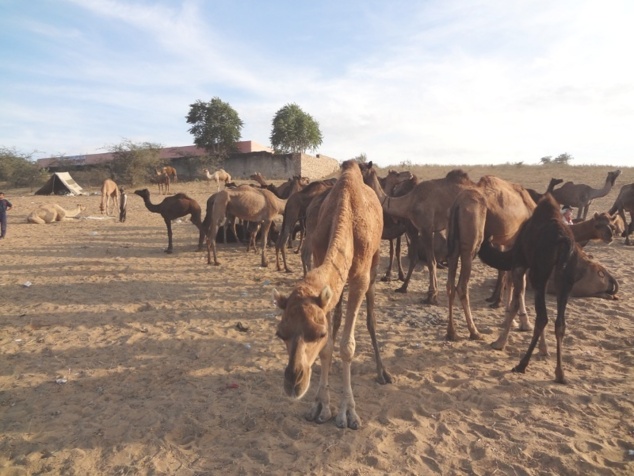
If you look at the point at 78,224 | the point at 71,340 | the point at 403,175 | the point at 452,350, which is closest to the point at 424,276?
the point at 403,175

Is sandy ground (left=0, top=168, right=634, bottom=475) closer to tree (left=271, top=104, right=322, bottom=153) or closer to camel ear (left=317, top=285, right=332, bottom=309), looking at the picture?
camel ear (left=317, top=285, right=332, bottom=309)

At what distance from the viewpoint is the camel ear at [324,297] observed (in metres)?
3.23

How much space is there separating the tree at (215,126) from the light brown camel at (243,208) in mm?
40515

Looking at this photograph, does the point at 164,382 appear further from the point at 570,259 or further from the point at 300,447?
the point at 570,259

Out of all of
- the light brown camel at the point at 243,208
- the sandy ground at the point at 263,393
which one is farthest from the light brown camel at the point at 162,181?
the sandy ground at the point at 263,393

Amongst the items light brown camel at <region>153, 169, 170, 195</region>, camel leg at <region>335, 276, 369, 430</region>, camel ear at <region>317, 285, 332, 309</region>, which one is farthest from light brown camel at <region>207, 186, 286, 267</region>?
light brown camel at <region>153, 169, 170, 195</region>

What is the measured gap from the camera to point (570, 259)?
5273 millimetres

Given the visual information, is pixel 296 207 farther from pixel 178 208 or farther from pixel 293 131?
pixel 293 131

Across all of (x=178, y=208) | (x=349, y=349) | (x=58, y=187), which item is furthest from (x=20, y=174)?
(x=349, y=349)

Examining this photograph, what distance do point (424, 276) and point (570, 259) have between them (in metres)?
5.91

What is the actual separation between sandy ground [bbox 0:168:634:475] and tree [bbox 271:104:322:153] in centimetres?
4434

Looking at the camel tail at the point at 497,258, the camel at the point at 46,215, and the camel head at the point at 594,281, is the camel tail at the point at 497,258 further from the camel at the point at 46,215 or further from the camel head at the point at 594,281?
the camel at the point at 46,215

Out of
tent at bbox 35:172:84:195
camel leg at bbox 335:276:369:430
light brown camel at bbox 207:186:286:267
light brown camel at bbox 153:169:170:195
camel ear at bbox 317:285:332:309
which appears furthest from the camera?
light brown camel at bbox 153:169:170:195

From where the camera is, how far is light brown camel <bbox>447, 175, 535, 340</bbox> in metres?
6.86
